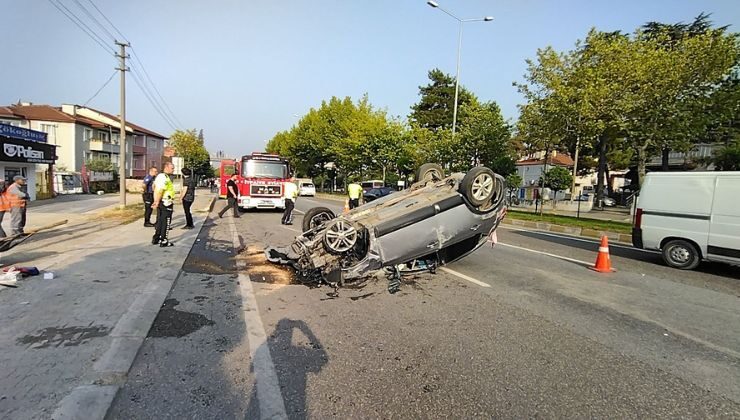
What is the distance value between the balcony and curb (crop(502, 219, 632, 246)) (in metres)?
46.8

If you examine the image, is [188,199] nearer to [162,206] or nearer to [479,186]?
[162,206]

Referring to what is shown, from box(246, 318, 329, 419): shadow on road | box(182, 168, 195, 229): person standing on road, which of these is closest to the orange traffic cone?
box(246, 318, 329, 419): shadow on road

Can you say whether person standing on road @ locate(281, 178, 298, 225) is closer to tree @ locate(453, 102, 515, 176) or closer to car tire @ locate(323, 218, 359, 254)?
car tire @ locate(323, 218, 359, 254)

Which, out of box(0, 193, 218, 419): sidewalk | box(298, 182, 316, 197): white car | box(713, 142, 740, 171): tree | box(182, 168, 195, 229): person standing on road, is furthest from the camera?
box(298, 182, 316, 197): white car

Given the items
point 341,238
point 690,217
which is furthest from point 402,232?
point 690,217

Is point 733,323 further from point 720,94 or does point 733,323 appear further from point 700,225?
point 720,94

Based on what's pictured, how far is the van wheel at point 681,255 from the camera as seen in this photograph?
27.3 ft

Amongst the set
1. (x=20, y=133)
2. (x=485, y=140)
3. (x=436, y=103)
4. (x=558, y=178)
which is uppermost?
(x=436, y=103)

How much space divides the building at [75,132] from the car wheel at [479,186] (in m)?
40.9

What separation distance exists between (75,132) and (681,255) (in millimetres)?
51365

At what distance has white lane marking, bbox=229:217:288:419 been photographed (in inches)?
112

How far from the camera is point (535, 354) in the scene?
3900 mm

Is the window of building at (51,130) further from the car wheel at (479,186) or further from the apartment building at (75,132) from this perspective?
the car wheel at (479,186)

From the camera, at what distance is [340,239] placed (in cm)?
593
